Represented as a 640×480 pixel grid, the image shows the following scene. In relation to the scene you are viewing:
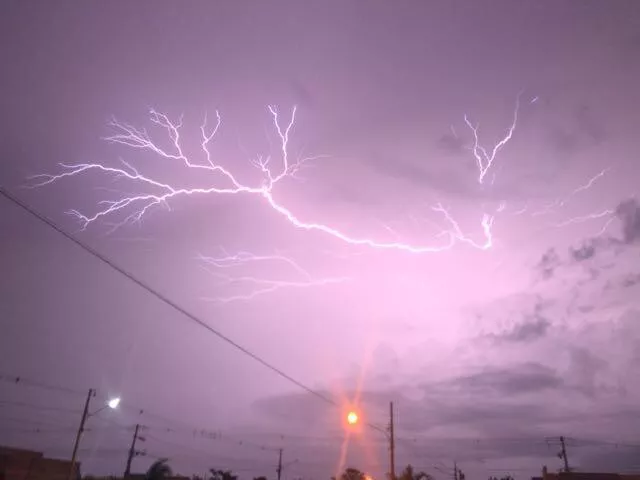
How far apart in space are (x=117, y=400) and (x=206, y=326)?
9.89 metres

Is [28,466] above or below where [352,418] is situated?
below

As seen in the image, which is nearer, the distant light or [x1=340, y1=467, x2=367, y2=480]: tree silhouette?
the distant light

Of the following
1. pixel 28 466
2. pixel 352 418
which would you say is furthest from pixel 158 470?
pixel 352 418

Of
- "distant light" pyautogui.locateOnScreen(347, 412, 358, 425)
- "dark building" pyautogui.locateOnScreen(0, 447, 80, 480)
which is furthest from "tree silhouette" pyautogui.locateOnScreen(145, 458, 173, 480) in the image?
"distant light" pyautogui.locateOnScreen(347, 412, 358, 425)

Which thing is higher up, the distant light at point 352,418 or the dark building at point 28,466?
the distant light at point 352,418

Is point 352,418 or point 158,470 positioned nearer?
point 352,418

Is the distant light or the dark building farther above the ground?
the distant light

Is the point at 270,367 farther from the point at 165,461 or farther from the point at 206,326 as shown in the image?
the point at 165,461

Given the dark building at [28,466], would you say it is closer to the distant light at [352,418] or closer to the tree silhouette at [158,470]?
the tree silhouette at [158,470]

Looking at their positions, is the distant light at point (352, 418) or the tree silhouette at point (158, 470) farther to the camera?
the tree silhouette at point (158, 470)

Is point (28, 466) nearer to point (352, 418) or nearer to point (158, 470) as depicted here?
point (158, 470)

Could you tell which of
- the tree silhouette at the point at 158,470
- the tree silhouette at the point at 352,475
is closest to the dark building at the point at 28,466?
the tree silhouette at the point at 158,470

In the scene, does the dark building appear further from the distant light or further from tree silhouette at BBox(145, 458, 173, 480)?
the distant light

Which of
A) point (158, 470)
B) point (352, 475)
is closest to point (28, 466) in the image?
point (158, 470)
